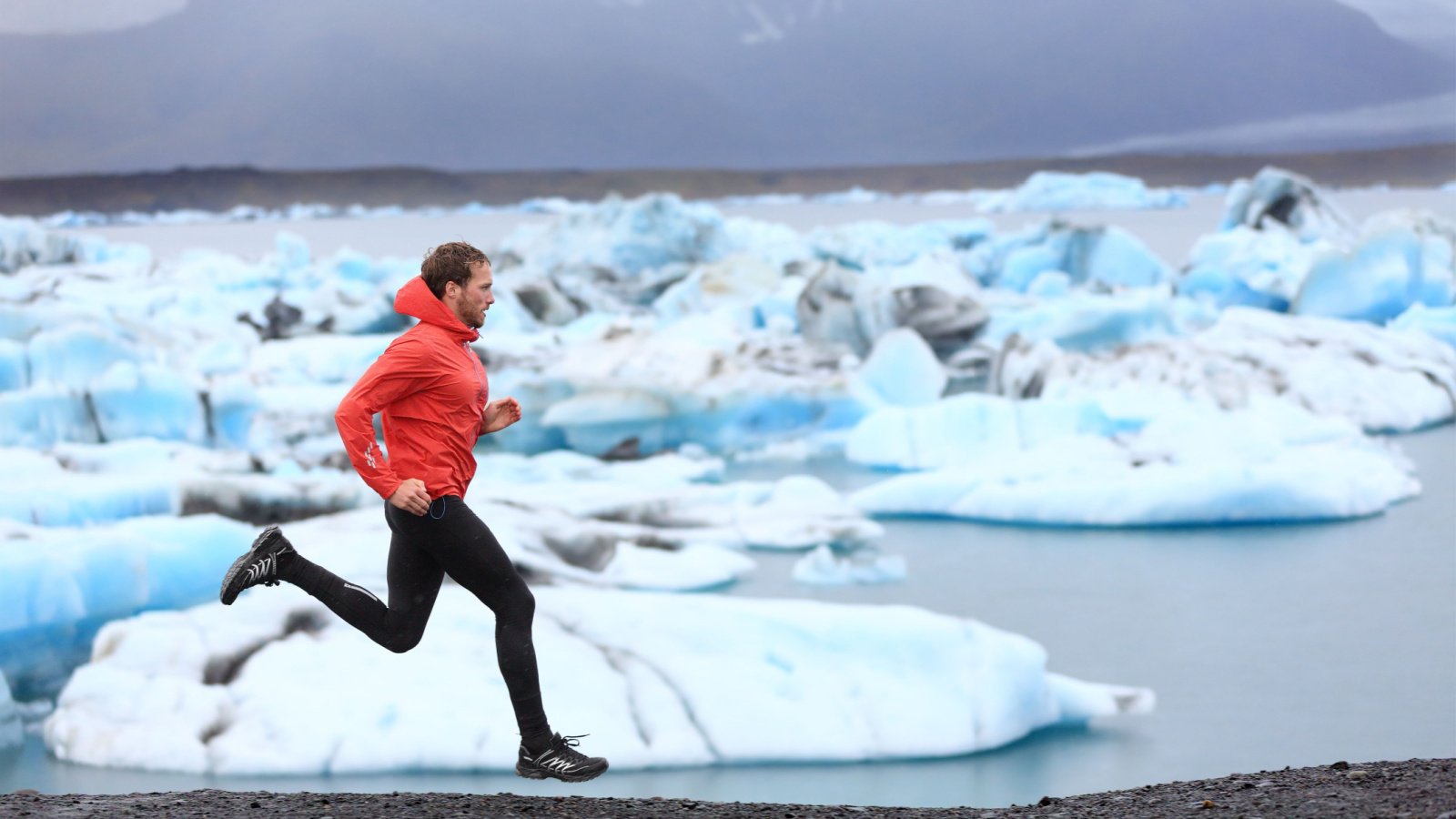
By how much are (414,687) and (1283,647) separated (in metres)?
3.33

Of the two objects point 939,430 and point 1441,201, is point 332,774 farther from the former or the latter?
point 1441,201

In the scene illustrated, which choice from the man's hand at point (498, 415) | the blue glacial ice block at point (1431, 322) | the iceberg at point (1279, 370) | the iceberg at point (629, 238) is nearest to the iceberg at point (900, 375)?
the iceberg at point (1279, 370)

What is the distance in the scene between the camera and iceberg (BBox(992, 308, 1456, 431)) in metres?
9.22

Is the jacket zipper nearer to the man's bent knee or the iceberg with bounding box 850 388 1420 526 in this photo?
the man's bent knee

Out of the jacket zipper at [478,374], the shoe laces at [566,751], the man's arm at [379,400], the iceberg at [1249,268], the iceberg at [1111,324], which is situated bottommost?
the shoe laces at [566,751]

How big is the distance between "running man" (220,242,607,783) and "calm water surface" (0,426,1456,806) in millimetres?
1961

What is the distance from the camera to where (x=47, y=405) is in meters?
8.27

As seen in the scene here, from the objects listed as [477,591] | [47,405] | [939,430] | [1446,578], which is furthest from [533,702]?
[47,405]

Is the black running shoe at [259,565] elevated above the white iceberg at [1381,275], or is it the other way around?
the white iceberg at [1381,275]

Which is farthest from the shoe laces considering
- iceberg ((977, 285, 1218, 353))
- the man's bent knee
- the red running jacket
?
iceberg ((977, 285, 1218, 353))

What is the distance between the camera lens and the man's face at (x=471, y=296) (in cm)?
198

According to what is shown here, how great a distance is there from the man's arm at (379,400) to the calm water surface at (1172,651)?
2.22m

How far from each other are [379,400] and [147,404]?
24.3 ft

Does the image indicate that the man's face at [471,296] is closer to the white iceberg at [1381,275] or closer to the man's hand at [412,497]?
the man's hand at [412,497]
